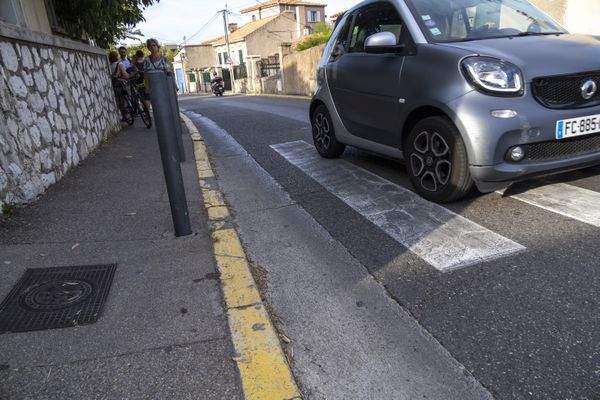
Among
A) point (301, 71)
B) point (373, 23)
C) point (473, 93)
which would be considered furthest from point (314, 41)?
point (473, 93)

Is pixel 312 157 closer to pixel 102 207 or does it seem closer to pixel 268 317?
pixel 102 207

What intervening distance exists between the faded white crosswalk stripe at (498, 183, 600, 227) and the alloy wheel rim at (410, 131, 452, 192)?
0.66m

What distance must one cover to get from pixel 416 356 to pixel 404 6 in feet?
10.9

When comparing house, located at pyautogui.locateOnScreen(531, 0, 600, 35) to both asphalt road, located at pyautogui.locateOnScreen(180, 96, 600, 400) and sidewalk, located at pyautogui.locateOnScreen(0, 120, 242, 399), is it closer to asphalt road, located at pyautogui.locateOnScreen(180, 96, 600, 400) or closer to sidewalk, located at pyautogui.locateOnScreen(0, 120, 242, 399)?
asphalt road, located at pyautogui.locateOnScreen(180, 96, 600, 400)

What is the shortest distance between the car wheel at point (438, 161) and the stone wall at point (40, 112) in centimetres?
353

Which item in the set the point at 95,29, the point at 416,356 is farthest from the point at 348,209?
the point at 95,29

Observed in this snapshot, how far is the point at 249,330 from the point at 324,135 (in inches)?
154

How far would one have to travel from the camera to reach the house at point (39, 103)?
3939mm

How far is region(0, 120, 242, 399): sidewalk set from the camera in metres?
1.88

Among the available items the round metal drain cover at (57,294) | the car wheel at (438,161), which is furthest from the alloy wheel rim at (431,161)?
the round metal drain cover at (57,294)

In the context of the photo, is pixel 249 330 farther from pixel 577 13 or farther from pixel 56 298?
pixel 577 13

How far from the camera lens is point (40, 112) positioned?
4691 millimetres

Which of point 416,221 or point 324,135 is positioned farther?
point 324,135

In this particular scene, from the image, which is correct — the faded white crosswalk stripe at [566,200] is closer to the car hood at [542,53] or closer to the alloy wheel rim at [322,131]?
the car hood at [542,53]
